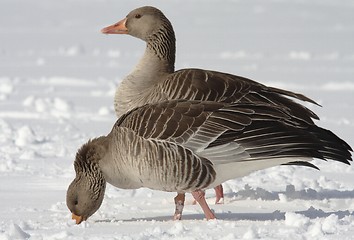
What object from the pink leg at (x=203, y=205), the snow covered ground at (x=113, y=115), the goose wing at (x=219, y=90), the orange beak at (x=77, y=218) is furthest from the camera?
the goose wing at (x=219, y=90)

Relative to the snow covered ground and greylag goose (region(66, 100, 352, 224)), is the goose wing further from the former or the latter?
greylag goose (region(66, 100, 352, 224))

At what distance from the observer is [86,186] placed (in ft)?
23.1

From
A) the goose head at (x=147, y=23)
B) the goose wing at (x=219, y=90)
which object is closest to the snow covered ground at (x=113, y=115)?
the goose wing at (x=219, y=90)

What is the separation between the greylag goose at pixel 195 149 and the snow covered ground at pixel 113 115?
1.05ft

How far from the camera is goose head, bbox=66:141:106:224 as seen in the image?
22.9ft

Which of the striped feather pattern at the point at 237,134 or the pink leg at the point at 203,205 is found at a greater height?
the striped feather pattern at the point at 237,134

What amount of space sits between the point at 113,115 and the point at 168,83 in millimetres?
5962

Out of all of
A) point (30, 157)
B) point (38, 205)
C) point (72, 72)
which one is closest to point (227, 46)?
point (72, 72)

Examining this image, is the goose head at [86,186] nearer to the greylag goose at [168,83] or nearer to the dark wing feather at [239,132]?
the dark wing feather at [239,132]

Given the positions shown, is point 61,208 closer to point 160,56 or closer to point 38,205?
point 38,205

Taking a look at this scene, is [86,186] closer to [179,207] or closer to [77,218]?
[77,218]

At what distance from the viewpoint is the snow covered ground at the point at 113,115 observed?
6.66 metres

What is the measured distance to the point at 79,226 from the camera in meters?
6.60

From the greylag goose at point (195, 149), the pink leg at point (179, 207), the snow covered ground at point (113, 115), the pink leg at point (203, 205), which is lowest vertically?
the snow covered ground at point (113, 115)
